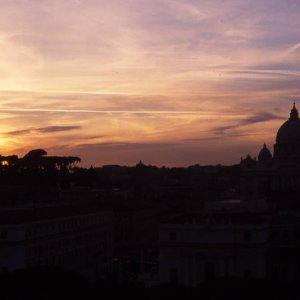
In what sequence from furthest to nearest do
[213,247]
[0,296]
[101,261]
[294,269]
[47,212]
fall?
[101,261], [47,212], [294,269], [213,247], [0,296]

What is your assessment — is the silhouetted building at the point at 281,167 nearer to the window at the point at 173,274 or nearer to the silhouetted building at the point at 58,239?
the silhouetted building at the point at 58,239

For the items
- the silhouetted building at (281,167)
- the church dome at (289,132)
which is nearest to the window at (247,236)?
the silhouetted building at (281,167)

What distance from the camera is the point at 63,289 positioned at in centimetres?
2627

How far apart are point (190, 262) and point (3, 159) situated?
65168 millimetres

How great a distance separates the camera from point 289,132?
106562 mm

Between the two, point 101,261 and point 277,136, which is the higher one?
point 277,136

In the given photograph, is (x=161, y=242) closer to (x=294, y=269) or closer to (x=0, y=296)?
(x=294, y=269)

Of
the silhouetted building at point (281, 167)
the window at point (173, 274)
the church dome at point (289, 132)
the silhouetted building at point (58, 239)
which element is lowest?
the window at point (173, 274)

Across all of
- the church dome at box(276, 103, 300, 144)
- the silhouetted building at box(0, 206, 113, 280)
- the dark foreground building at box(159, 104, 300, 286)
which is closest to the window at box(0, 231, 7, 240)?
the silhouetted building at box(0, 206, 113, 280)

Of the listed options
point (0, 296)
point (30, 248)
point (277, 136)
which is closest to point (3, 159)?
point (277, 136)

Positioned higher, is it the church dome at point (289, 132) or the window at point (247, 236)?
the church dome at point (289, 132)

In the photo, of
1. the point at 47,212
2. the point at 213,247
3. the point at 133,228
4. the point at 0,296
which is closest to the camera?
the point at 0,296

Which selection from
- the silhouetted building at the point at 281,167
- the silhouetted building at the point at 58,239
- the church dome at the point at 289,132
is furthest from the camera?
the church dome at the point at 289,132

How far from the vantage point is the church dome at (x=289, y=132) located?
349 feet
